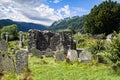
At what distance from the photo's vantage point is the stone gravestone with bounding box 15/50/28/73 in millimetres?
23234

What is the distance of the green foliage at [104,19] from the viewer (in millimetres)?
69644

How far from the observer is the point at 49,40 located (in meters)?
42.3

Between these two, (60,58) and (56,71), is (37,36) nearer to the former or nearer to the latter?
(60,58)

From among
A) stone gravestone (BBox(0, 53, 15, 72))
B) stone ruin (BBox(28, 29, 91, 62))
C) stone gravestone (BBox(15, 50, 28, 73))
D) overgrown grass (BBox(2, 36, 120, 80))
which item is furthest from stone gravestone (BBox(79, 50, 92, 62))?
stone ruin (BBox(28, 29, 91, 62))

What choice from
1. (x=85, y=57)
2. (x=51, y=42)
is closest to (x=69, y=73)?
(x=85, y=57)

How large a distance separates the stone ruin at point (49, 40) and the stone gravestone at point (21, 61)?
14927mm

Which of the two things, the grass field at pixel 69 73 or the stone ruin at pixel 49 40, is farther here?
the stone ruin at pixel 49 40

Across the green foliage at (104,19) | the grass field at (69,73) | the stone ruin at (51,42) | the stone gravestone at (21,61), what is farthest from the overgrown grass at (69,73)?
the green foliage at (104,19)

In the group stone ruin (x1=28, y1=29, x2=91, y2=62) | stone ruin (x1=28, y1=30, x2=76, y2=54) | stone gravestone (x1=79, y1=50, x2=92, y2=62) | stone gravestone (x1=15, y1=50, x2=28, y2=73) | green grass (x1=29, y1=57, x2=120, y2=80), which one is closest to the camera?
green grass (x1=29, y1=57, x2=120, y2=80)

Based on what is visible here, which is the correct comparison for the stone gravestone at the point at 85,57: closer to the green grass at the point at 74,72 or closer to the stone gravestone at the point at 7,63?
the green grass at the point at 74,72

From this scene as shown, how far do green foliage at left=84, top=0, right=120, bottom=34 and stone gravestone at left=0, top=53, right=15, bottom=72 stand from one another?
46.5 m

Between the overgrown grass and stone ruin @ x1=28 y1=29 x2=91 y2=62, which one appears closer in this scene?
the overgrown grass

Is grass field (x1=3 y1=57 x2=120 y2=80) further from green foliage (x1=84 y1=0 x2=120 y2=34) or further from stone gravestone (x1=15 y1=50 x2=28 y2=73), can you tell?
green foliage (x1=84 y1=0 x2=120 y2=34)

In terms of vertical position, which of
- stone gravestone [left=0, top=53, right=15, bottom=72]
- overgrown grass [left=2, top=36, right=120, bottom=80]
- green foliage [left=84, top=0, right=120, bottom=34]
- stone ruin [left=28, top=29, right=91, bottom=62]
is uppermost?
green foliage [left=84, top=0, right=120, bottom=34]
